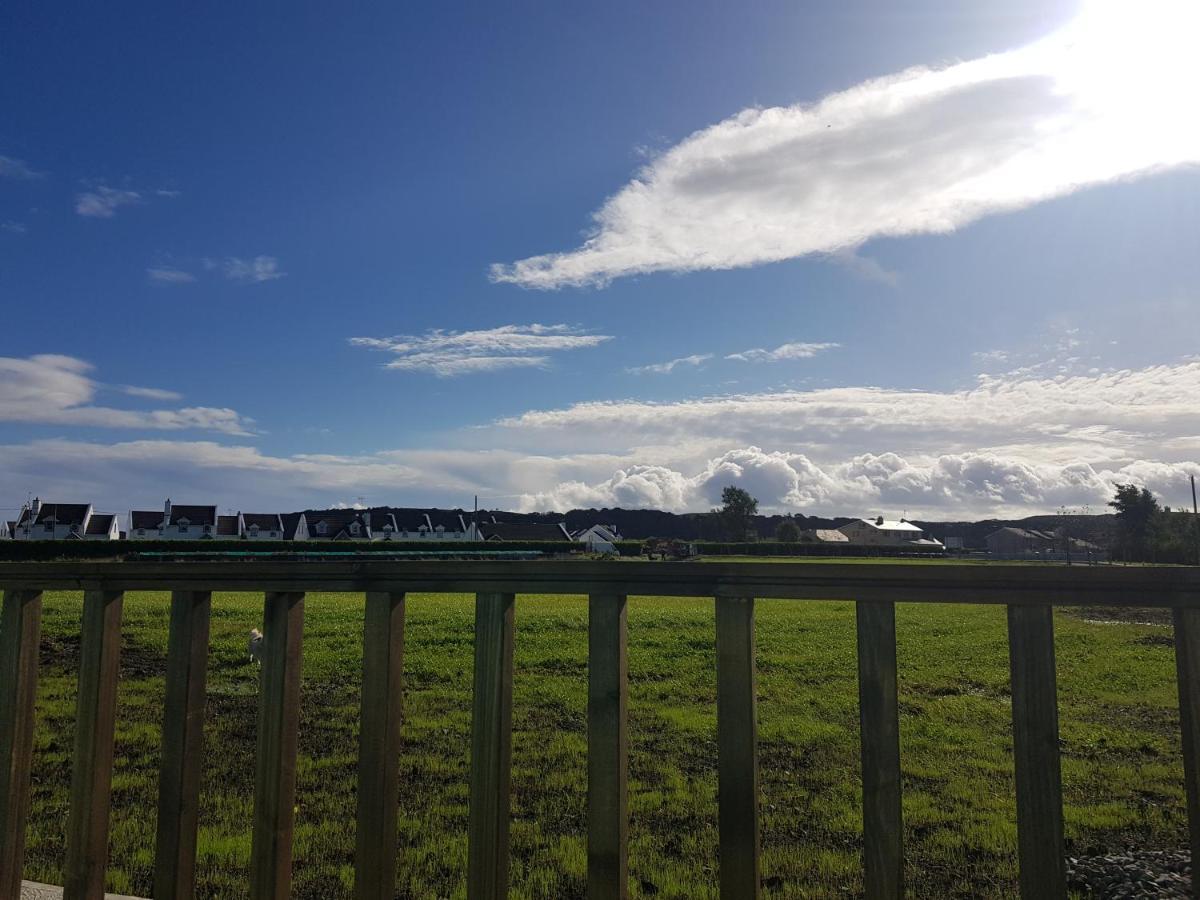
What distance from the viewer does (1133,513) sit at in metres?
70.6

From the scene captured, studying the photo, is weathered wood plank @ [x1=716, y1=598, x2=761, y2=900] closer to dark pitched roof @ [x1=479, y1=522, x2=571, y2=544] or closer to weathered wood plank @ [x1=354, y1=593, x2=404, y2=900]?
weathered wood plank @ [x1=354, y1=593, x2=404, y2=900]

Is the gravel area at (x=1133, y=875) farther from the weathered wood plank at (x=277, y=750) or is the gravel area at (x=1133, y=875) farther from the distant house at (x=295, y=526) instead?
the distant house at (x=295, y=526)

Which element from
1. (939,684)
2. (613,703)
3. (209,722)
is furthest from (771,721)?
(613,703)

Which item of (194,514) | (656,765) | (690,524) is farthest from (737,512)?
(656,765)

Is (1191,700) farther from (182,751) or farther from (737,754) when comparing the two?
(182,751)

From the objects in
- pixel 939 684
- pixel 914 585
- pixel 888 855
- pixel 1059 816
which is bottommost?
pixel 939 684

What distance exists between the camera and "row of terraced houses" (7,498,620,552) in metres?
73.6

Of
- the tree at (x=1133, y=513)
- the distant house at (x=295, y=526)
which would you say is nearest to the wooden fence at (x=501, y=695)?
the tree at (x=1133, y=513)

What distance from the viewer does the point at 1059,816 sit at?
1933 mm

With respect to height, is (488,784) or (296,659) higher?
(296,659)

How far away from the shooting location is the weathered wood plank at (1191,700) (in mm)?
1876

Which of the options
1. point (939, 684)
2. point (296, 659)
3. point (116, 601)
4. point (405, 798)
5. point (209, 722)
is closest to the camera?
point (296, 659)

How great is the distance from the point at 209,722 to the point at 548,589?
6.43 meters

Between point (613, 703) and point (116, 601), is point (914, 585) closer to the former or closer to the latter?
point (613, 703)
